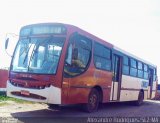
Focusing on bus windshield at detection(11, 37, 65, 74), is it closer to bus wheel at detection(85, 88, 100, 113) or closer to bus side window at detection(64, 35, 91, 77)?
bus side window at detection(64, 35, 91, 77)

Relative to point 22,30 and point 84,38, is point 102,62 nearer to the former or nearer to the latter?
point 84,38

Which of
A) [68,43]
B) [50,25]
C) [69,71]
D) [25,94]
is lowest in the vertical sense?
[25,94]

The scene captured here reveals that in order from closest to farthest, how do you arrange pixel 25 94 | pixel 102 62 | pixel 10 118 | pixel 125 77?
1. pixel 10 118
2. pixel 25 94
3. pixel 102 62
4. pixel 125 77

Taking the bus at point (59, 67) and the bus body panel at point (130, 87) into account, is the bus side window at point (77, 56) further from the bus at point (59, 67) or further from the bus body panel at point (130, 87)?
the bus body panel at point (130, 87)

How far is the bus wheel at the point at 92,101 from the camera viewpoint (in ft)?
37.3

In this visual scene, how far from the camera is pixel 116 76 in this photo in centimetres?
1442

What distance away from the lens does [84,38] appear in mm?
10898

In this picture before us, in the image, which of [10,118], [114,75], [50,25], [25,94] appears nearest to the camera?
[10,118]

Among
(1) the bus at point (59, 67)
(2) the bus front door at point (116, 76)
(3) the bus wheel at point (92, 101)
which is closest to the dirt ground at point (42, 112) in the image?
(3) the bus wheel at point (92, 101)

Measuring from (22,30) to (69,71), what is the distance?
8.51ft

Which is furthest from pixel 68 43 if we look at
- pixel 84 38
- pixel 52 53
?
pixel 84 38

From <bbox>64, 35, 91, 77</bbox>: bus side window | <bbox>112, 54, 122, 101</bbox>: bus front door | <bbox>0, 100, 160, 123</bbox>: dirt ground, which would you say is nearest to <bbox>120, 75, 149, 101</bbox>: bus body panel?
<bbox>112, 54, 122, 101</bbox>: bus front door

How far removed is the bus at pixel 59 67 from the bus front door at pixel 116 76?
1.08 metres

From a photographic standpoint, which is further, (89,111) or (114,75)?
(114,75)
